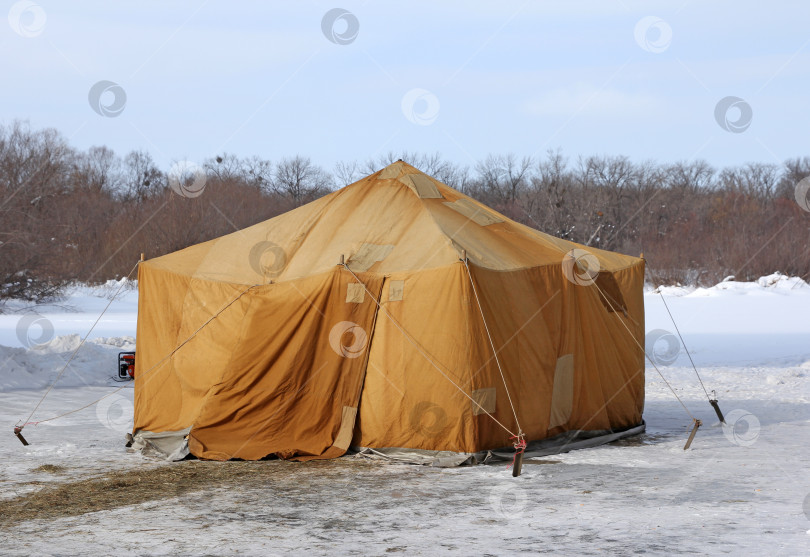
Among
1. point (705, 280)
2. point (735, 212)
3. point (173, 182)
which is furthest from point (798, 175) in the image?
point (173, 182)

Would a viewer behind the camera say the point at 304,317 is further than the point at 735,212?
No

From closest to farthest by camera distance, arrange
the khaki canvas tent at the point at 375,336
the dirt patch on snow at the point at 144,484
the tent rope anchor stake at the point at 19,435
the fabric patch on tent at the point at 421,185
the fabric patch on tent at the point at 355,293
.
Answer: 1. the dirt patch on snow at the point at 144,484
2. the khaki canvas tent at the point at 375,336
3. the fabric patch on tent at the point at 355,293
4. the tent rope anchor stake at the point at 19,435
5. the fabric patch on tent at the point at 421,185

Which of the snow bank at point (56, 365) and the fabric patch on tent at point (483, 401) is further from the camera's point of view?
the snow bank at point (56, 365)

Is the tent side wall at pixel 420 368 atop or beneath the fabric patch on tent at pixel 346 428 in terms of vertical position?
atop

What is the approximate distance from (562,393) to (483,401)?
151 cm

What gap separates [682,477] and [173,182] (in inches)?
2169

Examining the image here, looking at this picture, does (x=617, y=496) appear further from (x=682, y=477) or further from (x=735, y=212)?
(x=735, y=212)

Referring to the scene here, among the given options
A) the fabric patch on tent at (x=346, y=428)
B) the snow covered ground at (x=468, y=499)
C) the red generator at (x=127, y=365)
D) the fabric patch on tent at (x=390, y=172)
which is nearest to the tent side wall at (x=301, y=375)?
the fabric patch on tent at (x=346, y=428)

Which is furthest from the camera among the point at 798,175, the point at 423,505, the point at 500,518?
the point at 798,175

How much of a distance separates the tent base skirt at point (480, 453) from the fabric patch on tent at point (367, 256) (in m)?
2.06

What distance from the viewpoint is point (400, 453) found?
998 centimetres

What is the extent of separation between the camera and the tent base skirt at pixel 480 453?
381 inches

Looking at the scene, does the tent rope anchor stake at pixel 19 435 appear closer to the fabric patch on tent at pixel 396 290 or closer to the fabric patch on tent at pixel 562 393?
the fabric patch on tent at pixel 396 290

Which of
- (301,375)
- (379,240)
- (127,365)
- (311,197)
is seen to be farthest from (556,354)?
(311,197)
